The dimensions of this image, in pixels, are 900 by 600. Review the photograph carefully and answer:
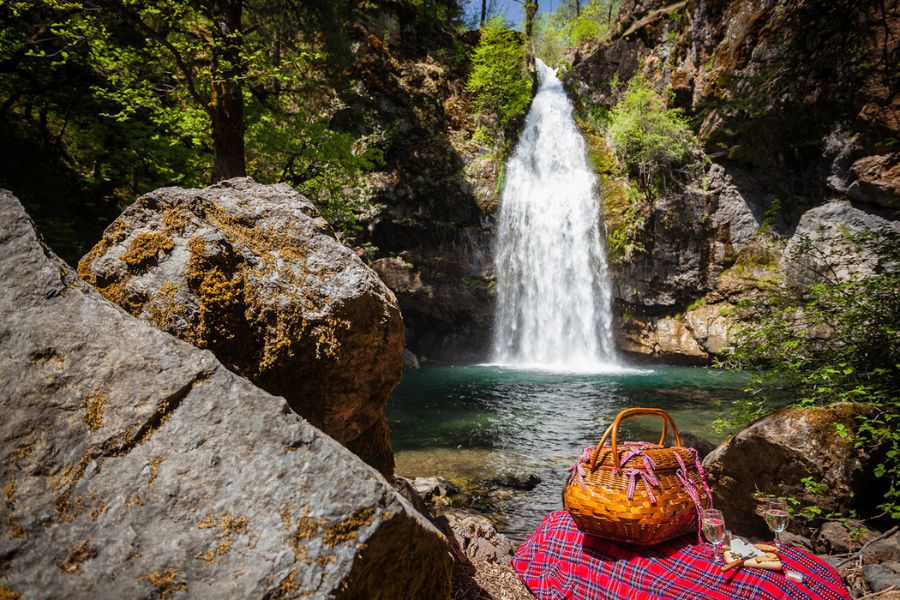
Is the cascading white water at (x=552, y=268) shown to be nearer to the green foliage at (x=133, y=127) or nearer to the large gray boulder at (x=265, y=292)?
the green foliage at (x=133, y=127)

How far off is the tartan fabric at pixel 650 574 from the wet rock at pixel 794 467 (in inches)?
73.2

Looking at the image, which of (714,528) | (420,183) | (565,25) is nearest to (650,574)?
(714,528)

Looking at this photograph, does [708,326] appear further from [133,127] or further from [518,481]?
[133,127]

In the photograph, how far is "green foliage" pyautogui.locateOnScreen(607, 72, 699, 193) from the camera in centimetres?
1972

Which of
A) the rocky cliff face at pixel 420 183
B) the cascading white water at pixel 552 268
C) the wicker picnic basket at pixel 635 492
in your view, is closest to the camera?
the wicker picnic basket at pixel 635 492

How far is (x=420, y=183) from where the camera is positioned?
72.8 ft

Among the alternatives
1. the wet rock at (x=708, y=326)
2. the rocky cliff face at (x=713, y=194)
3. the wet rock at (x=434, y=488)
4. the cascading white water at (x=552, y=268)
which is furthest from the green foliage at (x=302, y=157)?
the wet rock at (x=708, y=326)

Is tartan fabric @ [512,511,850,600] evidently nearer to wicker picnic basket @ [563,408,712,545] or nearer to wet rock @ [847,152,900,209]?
wicker picnic basket @ [563,408,712,545]

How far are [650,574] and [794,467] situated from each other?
252 centimetres

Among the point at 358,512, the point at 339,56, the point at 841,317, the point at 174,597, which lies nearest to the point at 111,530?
the point at 174,597

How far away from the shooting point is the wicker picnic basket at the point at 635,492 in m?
2.25

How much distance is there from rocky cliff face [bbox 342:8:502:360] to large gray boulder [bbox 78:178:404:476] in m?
18.9

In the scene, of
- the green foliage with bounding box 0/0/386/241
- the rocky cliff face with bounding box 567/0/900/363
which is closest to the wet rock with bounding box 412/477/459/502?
the green foliage with bounding box 0/0/386/241

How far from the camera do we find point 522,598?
108 inches
